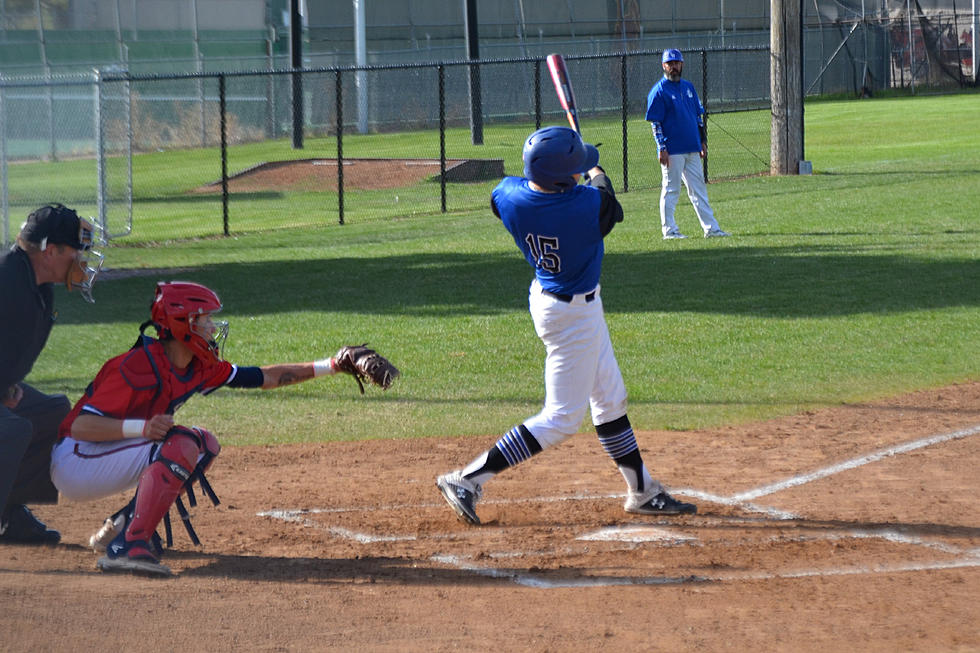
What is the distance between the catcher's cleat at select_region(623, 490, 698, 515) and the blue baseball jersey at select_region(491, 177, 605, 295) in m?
1.18

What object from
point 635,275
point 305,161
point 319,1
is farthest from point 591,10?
point 635,275

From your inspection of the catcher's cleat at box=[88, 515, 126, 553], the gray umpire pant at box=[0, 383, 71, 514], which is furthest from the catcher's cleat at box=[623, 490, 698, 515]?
the gray umpire pant at box=[0, 383, 71, 514]

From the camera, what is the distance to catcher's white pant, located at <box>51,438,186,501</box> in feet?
17.7

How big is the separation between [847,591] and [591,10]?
1907 inches

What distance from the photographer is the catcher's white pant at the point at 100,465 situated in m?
5.39

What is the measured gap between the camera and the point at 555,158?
18.3 feet

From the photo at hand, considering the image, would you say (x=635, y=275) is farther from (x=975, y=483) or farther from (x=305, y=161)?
(x=305, y=161)

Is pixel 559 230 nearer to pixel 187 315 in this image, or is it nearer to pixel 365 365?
pixel 365 365

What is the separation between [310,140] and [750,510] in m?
32.2

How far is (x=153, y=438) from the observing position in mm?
5227

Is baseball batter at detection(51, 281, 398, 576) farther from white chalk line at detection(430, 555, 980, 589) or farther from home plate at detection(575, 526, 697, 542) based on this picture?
home plate at detection(575, 526, 697, 542)

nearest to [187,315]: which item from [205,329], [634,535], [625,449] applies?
[205,329]

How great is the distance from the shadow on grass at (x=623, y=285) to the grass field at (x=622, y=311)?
5cm

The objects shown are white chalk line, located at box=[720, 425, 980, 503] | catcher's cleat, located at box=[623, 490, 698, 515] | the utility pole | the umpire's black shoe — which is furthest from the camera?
the utility pole
